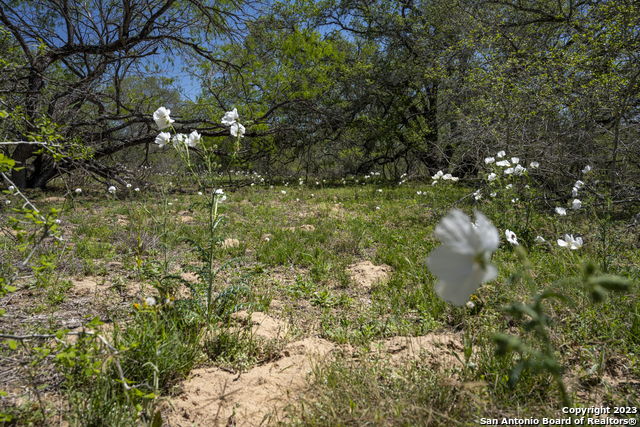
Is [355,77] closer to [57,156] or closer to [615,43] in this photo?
[615,43]

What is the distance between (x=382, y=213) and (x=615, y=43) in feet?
15.1

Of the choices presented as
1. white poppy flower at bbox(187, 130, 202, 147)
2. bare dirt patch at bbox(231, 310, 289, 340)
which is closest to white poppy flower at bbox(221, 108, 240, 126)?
white poppy flower at bbox(187, 130, 202, 147)

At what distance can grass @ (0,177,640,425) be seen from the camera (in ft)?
5.04

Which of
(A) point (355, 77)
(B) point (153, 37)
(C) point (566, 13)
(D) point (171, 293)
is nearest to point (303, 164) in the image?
(A) point (355, 77)

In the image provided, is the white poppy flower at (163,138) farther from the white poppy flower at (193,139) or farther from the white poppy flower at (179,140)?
the white poppy flower at (193,139)

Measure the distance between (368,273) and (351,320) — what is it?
3.68ft

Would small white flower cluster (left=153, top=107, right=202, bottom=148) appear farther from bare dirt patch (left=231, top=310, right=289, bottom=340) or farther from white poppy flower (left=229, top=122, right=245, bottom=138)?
bare dirt patch (left=231, top=310, right=289, bottom=340)

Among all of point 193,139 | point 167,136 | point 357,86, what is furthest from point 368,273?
point 357,86

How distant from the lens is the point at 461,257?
2.77ft

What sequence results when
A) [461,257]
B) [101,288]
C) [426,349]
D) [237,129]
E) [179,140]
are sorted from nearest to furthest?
[461,257] → [426,349] → [179,140] → [237,129] → [101,288]

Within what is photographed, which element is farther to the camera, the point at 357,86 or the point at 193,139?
the point at 357,86

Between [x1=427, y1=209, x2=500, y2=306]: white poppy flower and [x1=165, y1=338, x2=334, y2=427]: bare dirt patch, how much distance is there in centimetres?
118

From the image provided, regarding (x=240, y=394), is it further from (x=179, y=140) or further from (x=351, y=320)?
(x=179, y=140)

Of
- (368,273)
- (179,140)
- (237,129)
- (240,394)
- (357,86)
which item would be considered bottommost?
(240,394)
